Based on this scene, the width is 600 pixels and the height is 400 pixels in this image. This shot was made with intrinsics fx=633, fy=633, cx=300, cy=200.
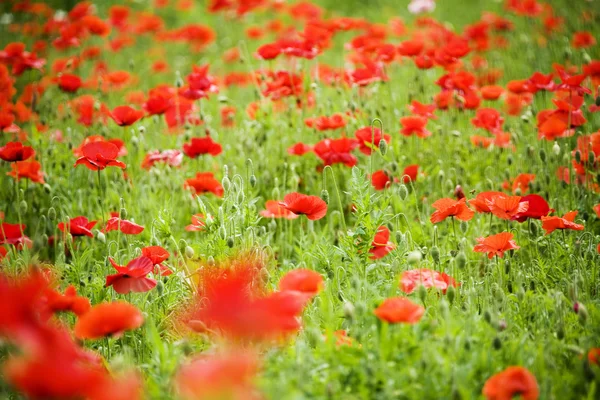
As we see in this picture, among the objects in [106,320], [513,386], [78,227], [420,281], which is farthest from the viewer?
[78,227]

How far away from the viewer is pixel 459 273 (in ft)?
8.55

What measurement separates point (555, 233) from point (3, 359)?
2.33 metres

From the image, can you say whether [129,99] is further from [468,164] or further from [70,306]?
[70,306]

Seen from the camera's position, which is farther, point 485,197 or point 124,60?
point 124,60

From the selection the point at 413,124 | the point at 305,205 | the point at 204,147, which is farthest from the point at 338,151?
the point at 305,205

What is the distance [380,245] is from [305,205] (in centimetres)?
36

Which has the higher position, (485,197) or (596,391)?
(485,197)

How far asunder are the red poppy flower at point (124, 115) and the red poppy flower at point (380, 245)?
4.51 feet

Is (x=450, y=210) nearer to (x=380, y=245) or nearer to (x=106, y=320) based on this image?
(x=380, y=245)

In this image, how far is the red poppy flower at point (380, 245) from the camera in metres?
2.53

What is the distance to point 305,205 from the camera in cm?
241

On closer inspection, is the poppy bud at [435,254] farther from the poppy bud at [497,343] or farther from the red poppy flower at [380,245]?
the poppy bud at [497,343]

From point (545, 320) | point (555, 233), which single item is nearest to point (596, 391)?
point (545, 320)

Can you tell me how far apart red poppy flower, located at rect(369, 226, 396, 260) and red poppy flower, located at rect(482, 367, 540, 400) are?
0.92 m
